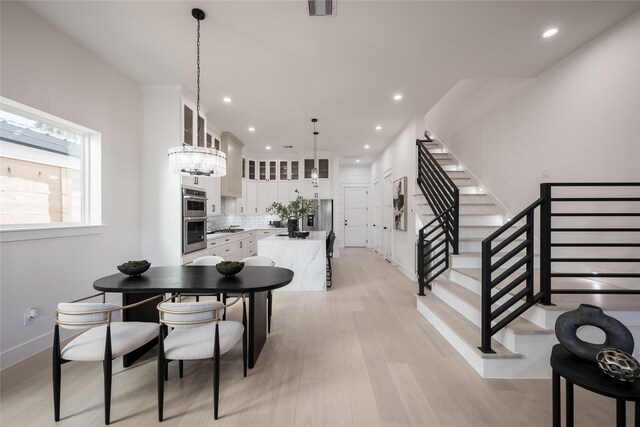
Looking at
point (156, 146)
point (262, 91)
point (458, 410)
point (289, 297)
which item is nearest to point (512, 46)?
point (262, 91)

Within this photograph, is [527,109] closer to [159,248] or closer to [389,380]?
[389,380]

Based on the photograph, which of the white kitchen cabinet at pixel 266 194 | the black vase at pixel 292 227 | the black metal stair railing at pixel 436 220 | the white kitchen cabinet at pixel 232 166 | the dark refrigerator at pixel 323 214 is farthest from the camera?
the white kitchen cabinet at pixel 266 194

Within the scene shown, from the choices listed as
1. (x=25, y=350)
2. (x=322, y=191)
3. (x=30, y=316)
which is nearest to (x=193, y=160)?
(x=30, y=316)

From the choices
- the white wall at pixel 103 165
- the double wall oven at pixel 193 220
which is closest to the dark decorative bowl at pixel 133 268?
the white wall at pixel 103 165

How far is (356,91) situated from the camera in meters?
4.05

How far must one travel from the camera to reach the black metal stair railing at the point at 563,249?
2.12 m

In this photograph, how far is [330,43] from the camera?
113 inches

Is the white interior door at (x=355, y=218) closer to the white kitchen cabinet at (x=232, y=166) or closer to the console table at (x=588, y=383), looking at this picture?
the white kitchen cabinet at (x=232, y=166)

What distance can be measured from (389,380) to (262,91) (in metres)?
3.93

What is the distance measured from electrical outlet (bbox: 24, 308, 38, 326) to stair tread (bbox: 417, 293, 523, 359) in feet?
12.9

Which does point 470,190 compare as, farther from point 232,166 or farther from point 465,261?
point 232,166

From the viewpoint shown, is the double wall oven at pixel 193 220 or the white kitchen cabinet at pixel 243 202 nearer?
the double wall oven at pixel 193 220

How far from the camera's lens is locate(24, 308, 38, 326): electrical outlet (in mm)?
2433

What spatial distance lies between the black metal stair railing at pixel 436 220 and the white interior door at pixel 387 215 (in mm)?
1895
